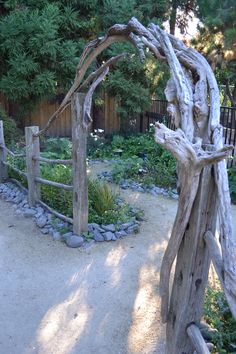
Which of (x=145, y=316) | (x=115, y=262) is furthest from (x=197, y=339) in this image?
(x=115, y=262)

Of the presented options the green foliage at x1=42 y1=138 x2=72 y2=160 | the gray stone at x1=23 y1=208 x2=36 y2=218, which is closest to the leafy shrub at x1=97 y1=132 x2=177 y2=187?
the green foliage at x1=42 y1=138 x2=72 y2=160

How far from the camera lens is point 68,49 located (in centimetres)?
749

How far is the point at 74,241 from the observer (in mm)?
3734

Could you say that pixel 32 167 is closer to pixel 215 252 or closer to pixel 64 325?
pixel 64 325

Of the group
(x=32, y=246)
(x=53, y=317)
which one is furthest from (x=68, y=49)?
(x=53, y=317)

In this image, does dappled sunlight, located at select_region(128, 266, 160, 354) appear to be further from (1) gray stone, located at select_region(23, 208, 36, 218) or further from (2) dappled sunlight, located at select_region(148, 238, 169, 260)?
(1) gray stone, located at select_region(23, 208, 36, 218)

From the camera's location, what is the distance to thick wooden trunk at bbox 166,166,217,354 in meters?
1.46

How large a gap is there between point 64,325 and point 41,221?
1.93 m

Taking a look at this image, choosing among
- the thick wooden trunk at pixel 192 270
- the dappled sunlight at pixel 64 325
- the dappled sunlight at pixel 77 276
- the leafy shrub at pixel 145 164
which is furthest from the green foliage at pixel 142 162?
the thick wooden trunk at pixel 192 270

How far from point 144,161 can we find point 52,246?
3.35 m

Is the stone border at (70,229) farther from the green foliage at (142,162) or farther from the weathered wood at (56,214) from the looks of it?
the green foliage at (142,162)

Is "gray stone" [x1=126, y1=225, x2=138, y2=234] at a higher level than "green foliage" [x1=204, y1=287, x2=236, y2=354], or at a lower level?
lower

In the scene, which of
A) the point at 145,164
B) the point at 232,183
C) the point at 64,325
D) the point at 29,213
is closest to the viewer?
the point at 64,325

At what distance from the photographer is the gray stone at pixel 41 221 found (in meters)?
4.25
